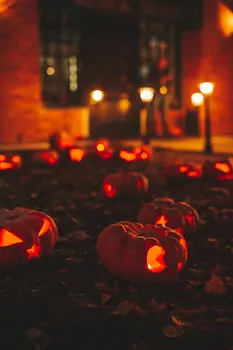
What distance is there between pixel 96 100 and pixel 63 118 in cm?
102

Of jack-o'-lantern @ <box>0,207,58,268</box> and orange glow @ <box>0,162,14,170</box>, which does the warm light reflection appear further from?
jack-o'-lantern @ <box>0,207,58,268</box>

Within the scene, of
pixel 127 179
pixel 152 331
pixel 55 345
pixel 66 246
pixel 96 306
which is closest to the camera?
pixel 55 345

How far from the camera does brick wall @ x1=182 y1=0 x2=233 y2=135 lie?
18.4 m

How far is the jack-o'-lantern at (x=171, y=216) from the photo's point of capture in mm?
4895

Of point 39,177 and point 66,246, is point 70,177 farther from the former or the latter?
point 66,246

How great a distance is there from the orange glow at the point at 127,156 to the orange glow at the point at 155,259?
587cm

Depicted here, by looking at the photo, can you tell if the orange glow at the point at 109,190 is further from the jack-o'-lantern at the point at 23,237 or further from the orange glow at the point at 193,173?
the jack-o'-lantern at the point at 23,237

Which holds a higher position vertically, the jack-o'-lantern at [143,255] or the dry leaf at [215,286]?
the jack-o'-lantern at [143,255]

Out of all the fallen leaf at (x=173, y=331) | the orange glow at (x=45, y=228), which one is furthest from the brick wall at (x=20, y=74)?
the fallen leaf at (x=173, y=331)

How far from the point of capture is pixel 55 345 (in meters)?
2.85

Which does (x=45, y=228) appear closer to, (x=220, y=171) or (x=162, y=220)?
(x=162, y=220)

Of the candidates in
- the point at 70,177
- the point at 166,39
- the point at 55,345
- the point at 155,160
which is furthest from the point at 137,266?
the point at 166,39

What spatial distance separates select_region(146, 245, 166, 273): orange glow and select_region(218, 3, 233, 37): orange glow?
15854 millimetres

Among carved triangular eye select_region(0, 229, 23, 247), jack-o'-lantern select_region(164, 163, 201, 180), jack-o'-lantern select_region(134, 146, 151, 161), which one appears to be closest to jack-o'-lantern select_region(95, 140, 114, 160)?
jack-o'-lantern select_region(134, 146, 151, 161)
